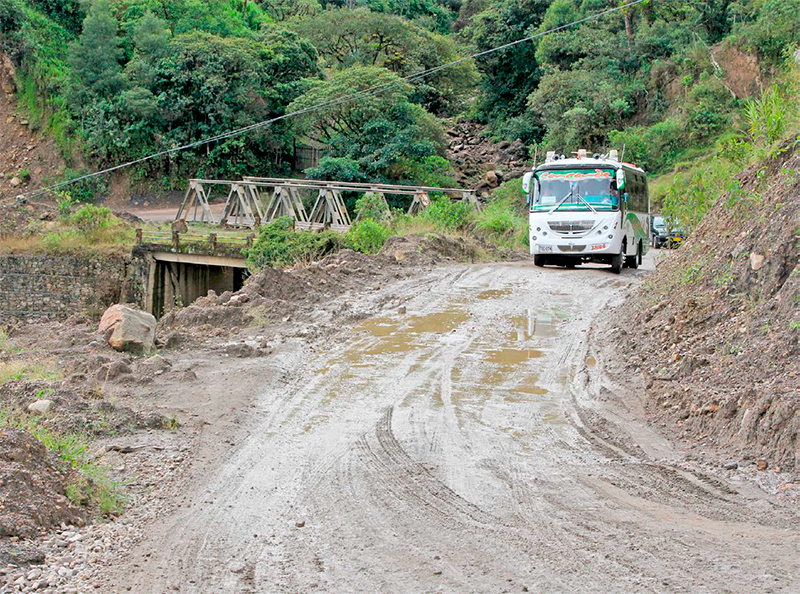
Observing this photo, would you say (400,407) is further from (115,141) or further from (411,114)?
(115,141)

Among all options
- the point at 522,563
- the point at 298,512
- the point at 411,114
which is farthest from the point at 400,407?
the point at 411,114

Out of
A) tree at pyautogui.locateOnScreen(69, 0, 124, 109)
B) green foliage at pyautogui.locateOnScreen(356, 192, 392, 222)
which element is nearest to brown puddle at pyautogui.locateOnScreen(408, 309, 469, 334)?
green foliage at pyautogui.locateOnScreen(356, 192, 392, 222)

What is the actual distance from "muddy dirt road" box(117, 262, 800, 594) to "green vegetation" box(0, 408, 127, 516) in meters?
0.48

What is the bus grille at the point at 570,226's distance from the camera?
19594mm

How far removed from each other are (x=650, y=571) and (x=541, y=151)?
43056mm

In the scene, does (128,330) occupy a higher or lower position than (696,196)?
lower

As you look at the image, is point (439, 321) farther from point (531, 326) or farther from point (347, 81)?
point (347, 81)

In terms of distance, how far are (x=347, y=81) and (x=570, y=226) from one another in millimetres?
24179

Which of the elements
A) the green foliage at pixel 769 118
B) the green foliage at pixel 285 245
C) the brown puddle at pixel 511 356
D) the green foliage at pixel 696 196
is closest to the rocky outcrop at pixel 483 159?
the green foliage at pixel 285 245

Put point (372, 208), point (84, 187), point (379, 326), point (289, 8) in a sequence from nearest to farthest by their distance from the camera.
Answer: point (379, 326)
point (372, 208)
point (84, 187)
point (289, 8)

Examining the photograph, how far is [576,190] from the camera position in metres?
19.9

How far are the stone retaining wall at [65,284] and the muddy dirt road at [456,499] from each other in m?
22.8

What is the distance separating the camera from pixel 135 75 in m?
45.1

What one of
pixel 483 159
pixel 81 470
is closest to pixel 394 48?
pixel 483 159
